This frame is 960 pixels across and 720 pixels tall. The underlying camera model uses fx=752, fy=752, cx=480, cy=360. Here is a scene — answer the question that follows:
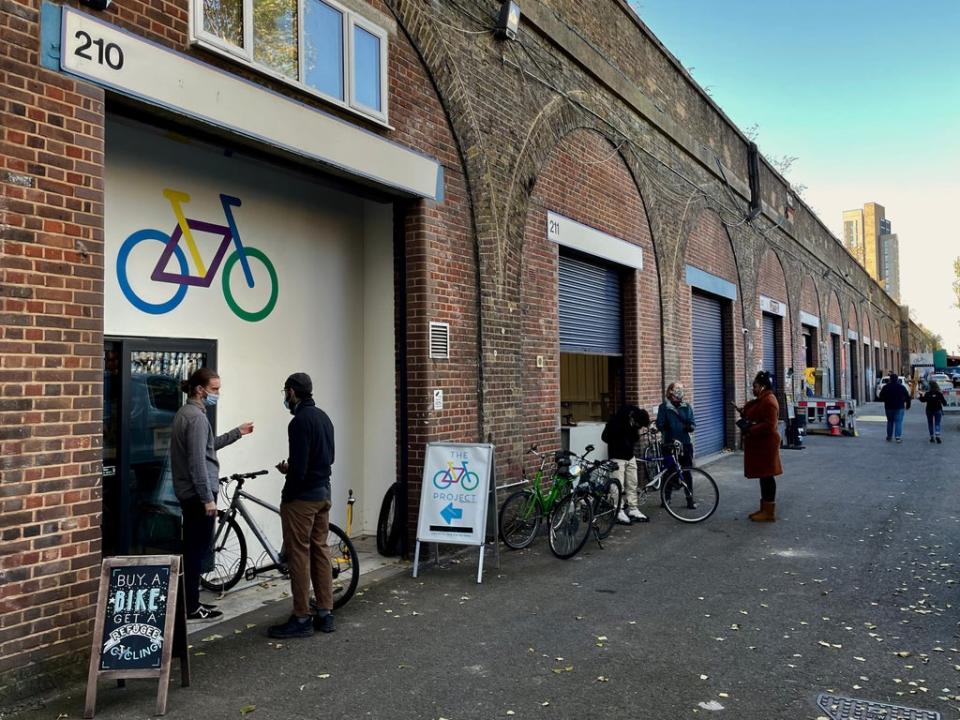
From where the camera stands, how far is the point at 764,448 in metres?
9.63

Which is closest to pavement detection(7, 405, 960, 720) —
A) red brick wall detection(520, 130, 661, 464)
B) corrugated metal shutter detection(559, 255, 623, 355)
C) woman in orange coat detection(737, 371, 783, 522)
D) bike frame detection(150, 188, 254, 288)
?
woman in orange coat detection(737, 371, 783, 522)

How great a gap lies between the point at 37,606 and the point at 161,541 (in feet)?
7.06

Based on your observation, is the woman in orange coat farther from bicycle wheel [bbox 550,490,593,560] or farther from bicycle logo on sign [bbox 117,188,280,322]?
bicycle logo on sign [bbox 117,188,280,322]

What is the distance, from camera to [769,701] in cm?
425

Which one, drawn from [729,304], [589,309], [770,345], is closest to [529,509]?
[589,309]

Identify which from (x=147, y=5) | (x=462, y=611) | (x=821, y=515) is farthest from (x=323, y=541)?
(x=821, y=515)

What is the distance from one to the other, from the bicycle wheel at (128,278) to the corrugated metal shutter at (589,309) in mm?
5673

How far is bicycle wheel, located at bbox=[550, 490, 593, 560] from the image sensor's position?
767 cm

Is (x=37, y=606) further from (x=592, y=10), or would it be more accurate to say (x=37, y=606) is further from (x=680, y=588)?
(x=592, y=10)

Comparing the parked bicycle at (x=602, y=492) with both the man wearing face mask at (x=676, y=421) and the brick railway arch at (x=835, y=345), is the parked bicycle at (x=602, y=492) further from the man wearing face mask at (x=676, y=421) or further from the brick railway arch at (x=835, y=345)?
the brick railway arch at (x=835, y=345)

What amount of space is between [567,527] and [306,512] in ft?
10.5

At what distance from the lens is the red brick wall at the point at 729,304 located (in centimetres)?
1479

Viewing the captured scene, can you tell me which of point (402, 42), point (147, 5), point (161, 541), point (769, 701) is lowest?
point (769, 701)

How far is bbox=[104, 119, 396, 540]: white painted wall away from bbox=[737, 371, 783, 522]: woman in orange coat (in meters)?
4.74
